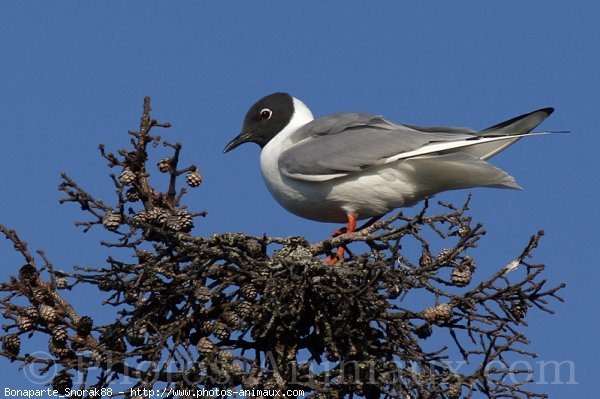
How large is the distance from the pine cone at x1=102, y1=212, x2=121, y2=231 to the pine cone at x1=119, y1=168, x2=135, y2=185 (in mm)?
330

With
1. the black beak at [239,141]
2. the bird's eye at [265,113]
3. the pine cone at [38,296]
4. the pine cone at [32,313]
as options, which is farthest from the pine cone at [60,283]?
the bird's eye at [265,113]

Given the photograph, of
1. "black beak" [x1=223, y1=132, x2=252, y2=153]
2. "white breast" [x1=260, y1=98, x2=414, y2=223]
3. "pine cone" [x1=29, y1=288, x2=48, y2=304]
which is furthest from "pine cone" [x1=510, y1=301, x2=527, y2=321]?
"black beak" [x1=223, y1=132, x2=252, y2=153]

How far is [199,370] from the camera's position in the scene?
7090 mm

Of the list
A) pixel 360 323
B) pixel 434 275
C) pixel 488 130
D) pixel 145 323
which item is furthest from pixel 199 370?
pixel 488 130

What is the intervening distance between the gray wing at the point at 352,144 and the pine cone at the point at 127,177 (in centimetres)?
188

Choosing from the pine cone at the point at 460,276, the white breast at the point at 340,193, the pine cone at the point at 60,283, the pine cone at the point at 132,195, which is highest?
the white breast at the point at 340,193

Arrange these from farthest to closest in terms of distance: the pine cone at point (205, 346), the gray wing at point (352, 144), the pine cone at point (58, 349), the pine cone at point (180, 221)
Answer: the gray wing at point (352, 144) → the pine cone at point (180, 221) → the pine cone at point (58, 349) → the pine cone at point (205, 346)

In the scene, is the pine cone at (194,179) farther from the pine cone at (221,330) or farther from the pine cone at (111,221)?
the pine cone at (221,330)

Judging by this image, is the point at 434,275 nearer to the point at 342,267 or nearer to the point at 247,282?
the point at 342,267

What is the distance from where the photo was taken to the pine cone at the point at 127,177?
775cm

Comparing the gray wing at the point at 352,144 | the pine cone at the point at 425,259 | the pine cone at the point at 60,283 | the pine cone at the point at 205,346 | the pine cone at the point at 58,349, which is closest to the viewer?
the pine cone at the point at 205,346

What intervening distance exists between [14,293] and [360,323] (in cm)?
216

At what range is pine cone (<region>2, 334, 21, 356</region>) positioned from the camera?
7.18 m

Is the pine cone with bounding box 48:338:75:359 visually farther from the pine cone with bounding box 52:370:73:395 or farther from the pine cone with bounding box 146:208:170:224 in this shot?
the pine cone with bounding box 146:208:170:224
